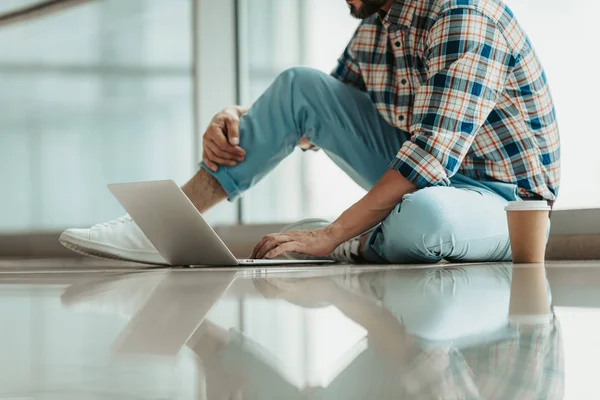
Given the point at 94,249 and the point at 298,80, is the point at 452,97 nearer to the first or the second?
the point at 298,80

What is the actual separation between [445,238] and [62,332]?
1.13 meters

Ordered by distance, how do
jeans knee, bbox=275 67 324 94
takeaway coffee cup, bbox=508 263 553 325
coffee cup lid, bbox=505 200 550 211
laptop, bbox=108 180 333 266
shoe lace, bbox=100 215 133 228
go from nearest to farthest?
1. takeaway coffee cup, bbox=508 263 553 325
2. laptop, bbox=108 180 333 266
3. coffee cup lid, bbox=505 200 550 211
4. shoe lace, bbox=100 215 133 228
5. jeans knee, bbox=275 67 324 94

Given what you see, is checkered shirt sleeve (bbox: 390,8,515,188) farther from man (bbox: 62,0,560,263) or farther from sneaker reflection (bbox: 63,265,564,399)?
sneaker reflection (bbox: 63,265,564,399)

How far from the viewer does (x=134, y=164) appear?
12.4 feet

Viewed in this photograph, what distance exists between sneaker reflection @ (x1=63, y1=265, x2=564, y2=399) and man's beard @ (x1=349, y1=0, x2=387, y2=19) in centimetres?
131

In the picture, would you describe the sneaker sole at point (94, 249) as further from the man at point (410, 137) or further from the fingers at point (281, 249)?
the fingers at point (281, 249)

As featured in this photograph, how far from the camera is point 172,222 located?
55.7 inches

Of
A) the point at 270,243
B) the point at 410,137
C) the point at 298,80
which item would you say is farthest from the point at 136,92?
the point at 270,243

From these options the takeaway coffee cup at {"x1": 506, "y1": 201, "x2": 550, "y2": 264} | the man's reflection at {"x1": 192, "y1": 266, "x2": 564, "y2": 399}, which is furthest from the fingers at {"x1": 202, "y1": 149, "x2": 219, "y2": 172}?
the man's reflection at {"x1": 192, "y1": 266, "x2": 564, "y2": 399}

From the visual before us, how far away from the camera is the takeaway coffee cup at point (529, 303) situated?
0.47 metres

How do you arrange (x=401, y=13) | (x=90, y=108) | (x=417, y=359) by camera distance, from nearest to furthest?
(x=417, y=359) < (x=401, y=13) < (x=90, y=108)

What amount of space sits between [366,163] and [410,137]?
273 millimetres

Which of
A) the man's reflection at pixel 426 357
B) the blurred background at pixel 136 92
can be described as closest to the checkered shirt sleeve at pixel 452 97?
the man's reflection at pixel 426 357

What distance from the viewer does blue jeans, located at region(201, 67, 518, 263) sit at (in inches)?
59.5
